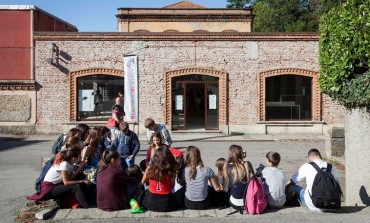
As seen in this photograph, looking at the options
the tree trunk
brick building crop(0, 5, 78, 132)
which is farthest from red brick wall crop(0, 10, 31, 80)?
the tree trunk

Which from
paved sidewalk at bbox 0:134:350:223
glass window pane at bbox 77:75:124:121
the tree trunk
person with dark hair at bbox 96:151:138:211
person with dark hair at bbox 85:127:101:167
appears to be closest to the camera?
paved sidewalk at bbox 0:134:350:223

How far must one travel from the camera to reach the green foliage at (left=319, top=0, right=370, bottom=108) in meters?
7.65

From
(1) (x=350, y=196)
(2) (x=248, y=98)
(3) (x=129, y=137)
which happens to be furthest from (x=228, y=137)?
(1) (x=350, y=196)

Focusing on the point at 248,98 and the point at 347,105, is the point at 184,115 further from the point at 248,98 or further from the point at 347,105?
the point at 347,105

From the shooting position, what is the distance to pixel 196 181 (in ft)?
24.3

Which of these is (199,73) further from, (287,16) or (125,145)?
(287,16)

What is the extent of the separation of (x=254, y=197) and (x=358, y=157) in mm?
2172

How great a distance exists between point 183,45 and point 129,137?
12017 millimetres

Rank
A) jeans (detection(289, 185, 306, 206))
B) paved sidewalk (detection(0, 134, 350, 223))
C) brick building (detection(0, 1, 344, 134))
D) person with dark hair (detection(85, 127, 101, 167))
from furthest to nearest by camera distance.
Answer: brick building (detection(0, 1, 344, 134)) < person with dark hair (detection(85, 127, 101, 167)) < jeans (detection(289, 185, 306, 206)) < paved sidewalk (detection(0, 134, 350, 223))

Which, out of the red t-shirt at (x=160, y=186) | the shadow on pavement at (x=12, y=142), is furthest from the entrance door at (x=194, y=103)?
the red t-shirt at (x=160, y=186)

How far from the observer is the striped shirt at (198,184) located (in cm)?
742

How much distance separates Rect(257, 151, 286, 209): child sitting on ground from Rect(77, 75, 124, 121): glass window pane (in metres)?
14.9

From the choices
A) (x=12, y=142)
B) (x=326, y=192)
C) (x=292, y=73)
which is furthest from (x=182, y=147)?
(x=326, y=192)

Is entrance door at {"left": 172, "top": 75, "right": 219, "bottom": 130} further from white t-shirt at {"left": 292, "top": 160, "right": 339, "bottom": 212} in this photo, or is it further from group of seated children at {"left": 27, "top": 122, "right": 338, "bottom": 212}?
white t-shirt at {"left": 292, "top": 160, "right": 339, "bottom": 212}
